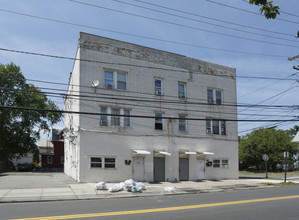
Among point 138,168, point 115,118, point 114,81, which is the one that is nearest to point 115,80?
point 114,81

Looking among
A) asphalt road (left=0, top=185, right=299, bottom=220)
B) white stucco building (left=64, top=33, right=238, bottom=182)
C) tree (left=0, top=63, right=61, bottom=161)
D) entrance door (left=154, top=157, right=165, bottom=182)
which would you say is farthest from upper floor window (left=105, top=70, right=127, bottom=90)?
tree (left=0, top=63, right=61, bottom=161)

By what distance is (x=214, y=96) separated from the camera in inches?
976

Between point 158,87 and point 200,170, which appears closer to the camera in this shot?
point 158,87

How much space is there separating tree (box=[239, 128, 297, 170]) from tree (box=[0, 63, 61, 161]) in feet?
96.4

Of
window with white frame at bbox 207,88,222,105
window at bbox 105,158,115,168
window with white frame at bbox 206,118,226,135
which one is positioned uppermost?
window with white frame at bbox 207,88,222,105

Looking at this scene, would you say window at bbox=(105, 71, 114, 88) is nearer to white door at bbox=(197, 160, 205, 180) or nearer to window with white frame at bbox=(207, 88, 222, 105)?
window with white frame at bbox=(207, 88, 222, 105)

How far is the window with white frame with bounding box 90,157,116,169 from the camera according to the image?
18.9m

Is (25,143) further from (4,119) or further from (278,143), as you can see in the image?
(278,143)

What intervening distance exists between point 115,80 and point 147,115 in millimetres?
3628

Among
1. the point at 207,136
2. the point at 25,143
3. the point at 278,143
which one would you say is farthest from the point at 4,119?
the point at 278,143

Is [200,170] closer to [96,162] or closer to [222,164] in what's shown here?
[222,164]

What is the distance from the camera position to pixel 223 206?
34.7 ft

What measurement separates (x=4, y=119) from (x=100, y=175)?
21941mm

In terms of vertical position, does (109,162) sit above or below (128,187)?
above
